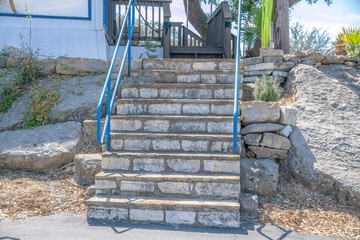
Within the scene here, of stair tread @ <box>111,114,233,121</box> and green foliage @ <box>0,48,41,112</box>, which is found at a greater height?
green foliage @ <box>0,48,41,112</box>

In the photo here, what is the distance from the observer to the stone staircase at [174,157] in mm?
3258

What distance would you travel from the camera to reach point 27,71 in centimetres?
550

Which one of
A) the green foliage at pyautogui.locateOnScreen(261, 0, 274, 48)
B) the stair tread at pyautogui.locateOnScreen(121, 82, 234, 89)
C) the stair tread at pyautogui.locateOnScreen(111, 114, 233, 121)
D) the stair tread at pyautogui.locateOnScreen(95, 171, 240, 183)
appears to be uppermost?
the green foliage at pyautogui.locateOnScreen(261, 0, 274, 48)

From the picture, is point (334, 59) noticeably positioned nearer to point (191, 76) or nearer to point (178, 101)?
point (191, 76)

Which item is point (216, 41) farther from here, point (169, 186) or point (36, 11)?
point (169, 186)

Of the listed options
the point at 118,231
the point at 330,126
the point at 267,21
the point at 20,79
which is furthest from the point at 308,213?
the point at 20,79

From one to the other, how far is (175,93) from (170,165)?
4.44 feet

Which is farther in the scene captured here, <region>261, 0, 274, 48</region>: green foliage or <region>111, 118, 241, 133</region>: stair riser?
<region>261, 0, 274, 48</region>: green foliage

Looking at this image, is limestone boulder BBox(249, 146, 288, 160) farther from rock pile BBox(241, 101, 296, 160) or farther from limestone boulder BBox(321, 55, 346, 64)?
limestone boulder BBox(321, 55, 346, 64)

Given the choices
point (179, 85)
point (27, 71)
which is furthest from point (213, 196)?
point (27, 71)

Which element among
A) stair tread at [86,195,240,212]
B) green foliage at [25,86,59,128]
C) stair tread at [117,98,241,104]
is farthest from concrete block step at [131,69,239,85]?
stair tread at [86,195,240,212]

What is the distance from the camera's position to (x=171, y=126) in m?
4.13

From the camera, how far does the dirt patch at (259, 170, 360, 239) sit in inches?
126

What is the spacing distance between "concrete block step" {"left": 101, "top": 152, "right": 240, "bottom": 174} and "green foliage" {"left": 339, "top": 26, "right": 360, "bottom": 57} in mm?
3559
